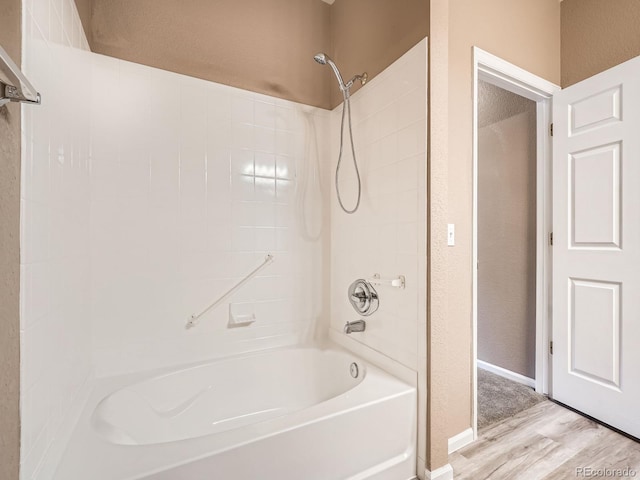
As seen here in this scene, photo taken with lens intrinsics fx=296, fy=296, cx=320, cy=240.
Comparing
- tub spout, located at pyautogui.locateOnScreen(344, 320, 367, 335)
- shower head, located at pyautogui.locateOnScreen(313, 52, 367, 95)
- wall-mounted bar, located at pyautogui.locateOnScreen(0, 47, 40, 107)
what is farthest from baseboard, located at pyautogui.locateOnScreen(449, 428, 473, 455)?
wall-mounted bar, located at pyautogui.locateOnScreen(0, 47, 40, 107)

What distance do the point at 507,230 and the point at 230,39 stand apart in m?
2.48

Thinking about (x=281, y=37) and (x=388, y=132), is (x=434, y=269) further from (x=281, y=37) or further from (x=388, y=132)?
(x=281, y=37)

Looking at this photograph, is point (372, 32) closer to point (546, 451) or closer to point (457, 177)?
point (457, 177)

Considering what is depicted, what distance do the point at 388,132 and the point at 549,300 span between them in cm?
167

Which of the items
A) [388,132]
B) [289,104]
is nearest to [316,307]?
[388,132]

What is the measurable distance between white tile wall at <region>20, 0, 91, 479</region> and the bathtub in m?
0.17

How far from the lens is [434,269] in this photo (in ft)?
4.36

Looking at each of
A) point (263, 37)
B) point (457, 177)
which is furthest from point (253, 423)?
point (263, 37)

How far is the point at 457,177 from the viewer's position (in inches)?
62.9

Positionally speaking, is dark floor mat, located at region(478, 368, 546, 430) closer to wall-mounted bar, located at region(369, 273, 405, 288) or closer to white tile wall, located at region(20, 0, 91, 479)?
wall-mounted bar, located at region(369, 273, 405, 288)

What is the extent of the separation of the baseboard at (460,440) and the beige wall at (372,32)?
2011 mm

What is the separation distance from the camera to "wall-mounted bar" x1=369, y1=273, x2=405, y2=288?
146cm

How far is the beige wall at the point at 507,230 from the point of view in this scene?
229 centimetres

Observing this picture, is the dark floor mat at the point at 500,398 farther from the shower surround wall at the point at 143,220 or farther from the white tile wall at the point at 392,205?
the shower surround wall at the point at 143,220
